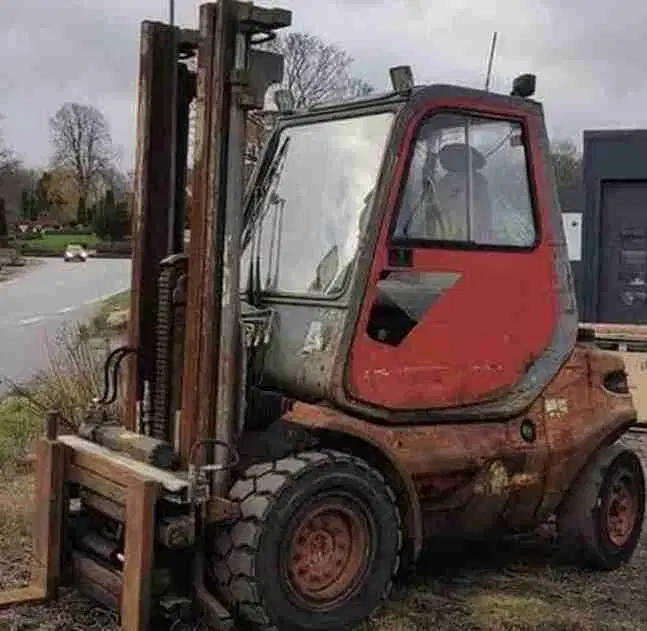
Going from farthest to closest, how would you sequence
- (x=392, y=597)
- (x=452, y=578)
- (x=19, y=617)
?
(x=452, y=578)
(x=392, y=597)
(x=19, y=617)

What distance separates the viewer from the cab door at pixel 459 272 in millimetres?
5766

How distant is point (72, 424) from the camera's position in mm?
9469

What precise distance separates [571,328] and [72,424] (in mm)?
4413

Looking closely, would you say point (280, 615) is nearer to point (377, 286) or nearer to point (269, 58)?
point (377, 286)

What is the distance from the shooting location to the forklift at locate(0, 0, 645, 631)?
5.32m

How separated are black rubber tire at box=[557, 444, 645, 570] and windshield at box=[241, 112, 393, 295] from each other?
80.7 inches

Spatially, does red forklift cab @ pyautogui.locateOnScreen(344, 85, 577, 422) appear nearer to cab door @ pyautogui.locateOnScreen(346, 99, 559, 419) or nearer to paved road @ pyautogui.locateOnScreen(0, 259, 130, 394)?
cab door @ pyautogui.locateOnScreen(346, 99, 559, 419)

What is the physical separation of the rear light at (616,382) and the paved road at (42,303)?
31.1 ft

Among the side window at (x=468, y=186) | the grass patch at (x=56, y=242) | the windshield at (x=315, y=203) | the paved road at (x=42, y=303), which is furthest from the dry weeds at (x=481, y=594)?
the grass patch at (x=56, y=242)

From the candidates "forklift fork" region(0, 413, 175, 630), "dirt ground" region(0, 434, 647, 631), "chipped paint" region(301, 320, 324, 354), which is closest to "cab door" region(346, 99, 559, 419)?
"chipped paint" region(301, 320, 324, 354)

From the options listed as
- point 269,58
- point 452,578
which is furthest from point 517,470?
point 269,58

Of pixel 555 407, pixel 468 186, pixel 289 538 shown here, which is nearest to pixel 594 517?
pixel 555 407

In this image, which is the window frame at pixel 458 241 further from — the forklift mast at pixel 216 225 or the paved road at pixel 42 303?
the paved road at pixel 42 303

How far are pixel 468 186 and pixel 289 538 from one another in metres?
2.02
